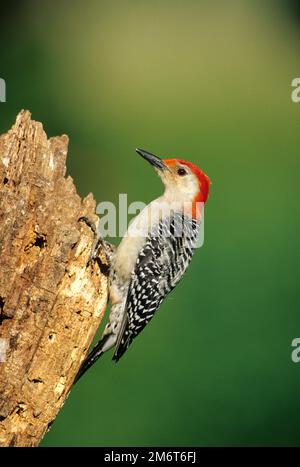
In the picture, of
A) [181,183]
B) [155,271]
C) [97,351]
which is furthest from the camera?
[181,183]

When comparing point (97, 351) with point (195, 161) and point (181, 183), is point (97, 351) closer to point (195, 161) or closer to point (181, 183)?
point (181, 183)

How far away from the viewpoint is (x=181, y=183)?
452 centimetres

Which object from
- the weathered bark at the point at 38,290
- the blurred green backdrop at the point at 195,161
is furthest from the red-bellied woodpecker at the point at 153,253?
the blurred green backdrop at the point at 195,161

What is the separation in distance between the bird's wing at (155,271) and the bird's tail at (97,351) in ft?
0.17

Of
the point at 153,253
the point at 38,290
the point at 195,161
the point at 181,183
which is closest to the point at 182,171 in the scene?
the point at 181,183

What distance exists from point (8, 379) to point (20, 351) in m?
0.13

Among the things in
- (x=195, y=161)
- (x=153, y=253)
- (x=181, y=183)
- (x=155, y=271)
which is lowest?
(x=155, y=271)

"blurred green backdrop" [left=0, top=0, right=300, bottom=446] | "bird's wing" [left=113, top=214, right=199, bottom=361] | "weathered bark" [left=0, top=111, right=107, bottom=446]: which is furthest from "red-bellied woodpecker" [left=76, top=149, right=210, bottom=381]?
"blurred green backdrop" [left=0, top=0, right=300, bottom=446]

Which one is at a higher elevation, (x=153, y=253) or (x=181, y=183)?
(x=181, y=183)

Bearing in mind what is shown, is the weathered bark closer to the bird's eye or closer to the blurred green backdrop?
the bird's eye

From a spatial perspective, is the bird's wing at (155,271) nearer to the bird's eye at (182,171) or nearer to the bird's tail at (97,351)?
the bird's tail at (97,351)

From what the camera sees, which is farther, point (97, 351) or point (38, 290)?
point (97, 351)

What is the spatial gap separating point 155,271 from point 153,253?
11cm
